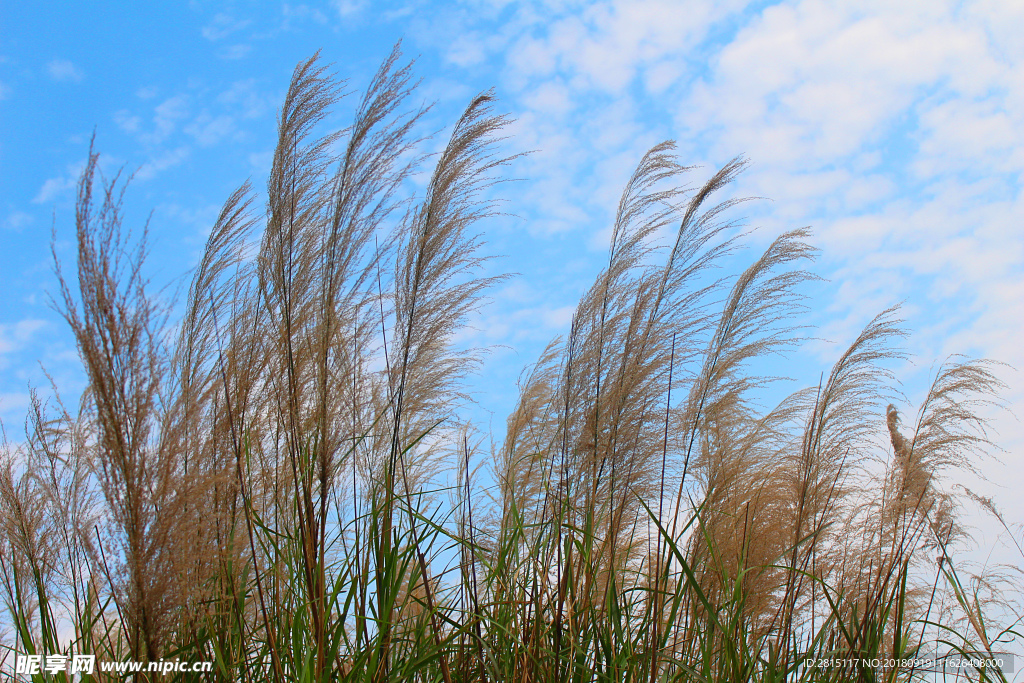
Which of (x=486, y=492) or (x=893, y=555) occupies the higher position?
(x=486, y=492)

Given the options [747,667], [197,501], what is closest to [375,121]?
[197,501]

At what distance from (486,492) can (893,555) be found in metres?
2.20

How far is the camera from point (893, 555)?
3.73 m

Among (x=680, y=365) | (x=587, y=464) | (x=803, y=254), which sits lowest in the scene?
(x=587, y=464)

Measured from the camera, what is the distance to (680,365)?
3.28m

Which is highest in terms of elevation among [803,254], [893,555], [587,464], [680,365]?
[803,254]

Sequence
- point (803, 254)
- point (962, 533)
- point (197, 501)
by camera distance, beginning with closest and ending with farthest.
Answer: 1. point (197, 501)
2. point (803, 254)
3. point (962, 533)

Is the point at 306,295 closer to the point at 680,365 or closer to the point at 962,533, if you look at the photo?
the point at 680,365

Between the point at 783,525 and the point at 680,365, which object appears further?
the point at 783,525

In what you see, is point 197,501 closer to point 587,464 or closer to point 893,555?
point 587,464

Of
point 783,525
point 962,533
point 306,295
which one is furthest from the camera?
point 962,533

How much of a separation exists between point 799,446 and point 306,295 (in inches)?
105

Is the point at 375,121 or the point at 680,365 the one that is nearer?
the point at 375,121

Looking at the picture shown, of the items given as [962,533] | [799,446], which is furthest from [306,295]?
[962,533]
